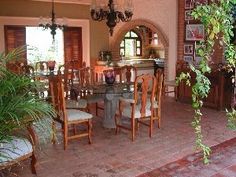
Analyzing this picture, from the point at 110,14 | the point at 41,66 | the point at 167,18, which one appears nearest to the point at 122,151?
the point at 110,14

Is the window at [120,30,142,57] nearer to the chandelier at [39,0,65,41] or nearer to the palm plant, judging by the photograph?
the chandelier at [39,0,65,41]

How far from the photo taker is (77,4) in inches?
359

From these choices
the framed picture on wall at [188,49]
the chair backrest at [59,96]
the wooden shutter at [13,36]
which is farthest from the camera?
the wooden shutter at [13,36]

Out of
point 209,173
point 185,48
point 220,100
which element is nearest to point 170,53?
point 185,48

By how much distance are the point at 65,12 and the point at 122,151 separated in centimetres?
598

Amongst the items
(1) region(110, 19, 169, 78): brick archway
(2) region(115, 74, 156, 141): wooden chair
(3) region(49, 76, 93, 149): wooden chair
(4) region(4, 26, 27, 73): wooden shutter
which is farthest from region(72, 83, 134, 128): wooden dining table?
(4) region(4, 26, 27, 73): wooden shutter

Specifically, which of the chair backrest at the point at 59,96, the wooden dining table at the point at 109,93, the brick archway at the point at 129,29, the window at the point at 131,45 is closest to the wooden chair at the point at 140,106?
the wooden dining table at the point at 109,93

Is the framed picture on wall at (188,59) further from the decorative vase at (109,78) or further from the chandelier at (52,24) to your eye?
the chandelier at (52,24)

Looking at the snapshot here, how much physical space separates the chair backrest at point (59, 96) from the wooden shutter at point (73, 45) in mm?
5070

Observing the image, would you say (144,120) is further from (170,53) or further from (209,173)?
(170,53)

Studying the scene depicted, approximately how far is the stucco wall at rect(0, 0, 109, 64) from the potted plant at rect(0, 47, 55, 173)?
19.8 ft

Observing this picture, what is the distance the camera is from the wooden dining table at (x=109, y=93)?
4730 millimetres

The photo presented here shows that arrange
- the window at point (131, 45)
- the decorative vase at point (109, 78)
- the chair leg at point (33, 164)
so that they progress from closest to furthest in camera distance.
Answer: the chair leg at point (33, 164), the decorative vase at point (109, 78), the window at point (131, 45)

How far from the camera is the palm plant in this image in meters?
2.17
